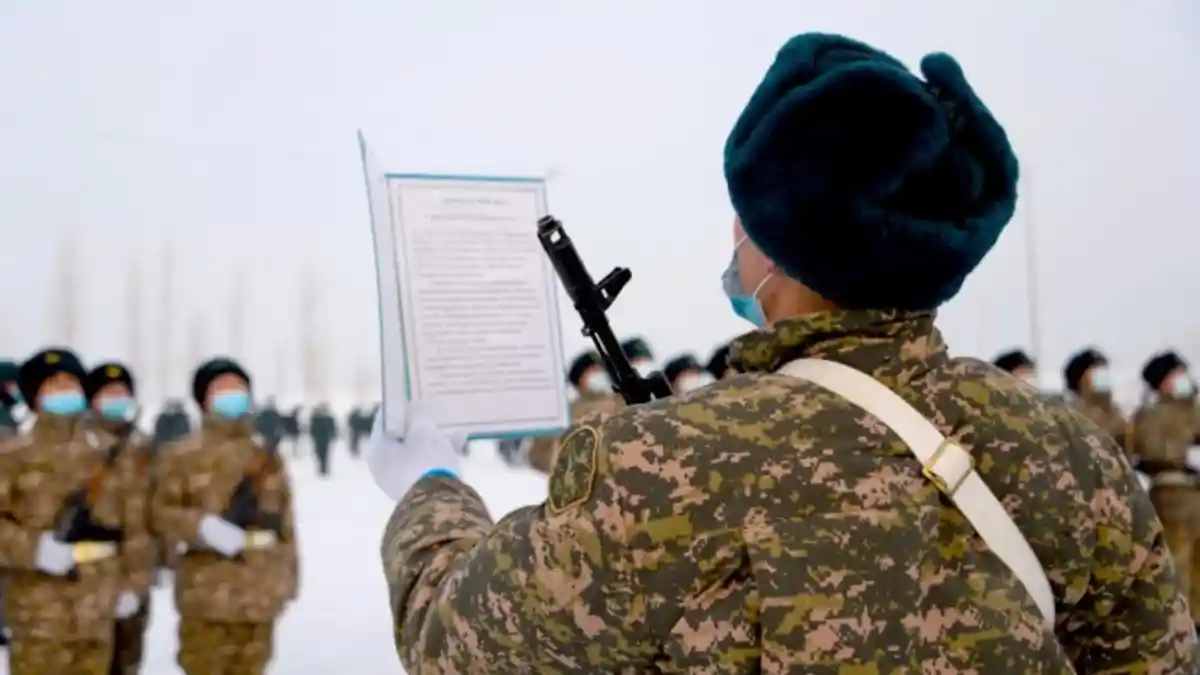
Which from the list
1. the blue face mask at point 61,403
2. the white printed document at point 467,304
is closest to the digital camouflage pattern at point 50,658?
the blue face mask at point 61,403

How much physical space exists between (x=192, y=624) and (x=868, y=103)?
11.9 feet

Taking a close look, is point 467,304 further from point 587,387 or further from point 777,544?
point 587,387

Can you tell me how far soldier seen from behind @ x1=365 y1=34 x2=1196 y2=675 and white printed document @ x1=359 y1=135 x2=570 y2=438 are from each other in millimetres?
459

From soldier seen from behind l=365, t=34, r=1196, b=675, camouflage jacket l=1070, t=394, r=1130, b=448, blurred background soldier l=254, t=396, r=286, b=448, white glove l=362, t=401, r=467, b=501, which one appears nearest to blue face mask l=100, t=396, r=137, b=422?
white glove l=362, t=401, r=467, b=501

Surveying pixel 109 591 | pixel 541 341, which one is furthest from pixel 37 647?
pixel 541 341

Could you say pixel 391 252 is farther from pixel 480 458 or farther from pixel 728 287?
pixel 480 458

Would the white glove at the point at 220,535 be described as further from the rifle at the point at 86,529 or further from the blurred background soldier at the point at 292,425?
the blurred background soldier at the point at 292,425

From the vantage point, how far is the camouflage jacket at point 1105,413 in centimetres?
581

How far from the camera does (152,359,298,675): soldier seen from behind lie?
384 cm

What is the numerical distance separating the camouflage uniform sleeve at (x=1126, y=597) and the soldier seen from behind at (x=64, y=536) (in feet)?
10.9

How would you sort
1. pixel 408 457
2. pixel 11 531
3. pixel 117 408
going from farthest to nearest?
1. pixel 117 408
2. pixel 11 531
3. pixel 408 457

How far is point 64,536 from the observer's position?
3561mm

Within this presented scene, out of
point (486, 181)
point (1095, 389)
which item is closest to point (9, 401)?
point (486, 181)

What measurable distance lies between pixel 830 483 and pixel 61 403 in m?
3.44
